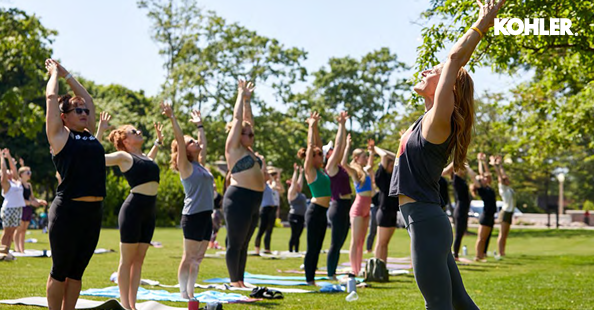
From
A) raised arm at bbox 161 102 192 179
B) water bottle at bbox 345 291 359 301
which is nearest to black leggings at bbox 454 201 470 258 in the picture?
water bottle at bbox 345 291 359 301

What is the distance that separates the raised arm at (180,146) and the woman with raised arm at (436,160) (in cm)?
415

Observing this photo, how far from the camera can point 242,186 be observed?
922cm

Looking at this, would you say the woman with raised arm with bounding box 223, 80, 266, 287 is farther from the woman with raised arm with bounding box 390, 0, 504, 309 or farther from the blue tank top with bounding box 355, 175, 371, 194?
the woman with raised arm with bounding box 390, 0, 504, 309

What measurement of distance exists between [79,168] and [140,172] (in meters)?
1.82

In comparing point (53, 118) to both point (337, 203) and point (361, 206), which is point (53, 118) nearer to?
point (337, 203)

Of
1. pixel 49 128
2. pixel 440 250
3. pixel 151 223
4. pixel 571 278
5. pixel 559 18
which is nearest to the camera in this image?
pixel 440 250

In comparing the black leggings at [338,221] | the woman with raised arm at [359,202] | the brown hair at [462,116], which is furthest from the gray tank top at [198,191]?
the brown hair at [462,116]

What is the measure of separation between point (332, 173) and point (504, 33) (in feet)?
11.6

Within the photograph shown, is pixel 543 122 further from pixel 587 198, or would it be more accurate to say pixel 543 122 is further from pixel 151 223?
pixel 587 198

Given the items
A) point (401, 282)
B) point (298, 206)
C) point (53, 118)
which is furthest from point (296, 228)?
point (53, 118)

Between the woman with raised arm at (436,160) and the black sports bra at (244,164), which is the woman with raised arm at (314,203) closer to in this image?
the black sports bra at (244,164)

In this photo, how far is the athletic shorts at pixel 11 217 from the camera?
50.8 ft

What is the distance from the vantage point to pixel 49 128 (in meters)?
5.68

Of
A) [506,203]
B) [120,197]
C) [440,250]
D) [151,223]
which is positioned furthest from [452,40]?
[120,197]
